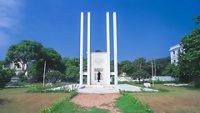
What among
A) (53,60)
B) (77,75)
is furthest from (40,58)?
(77,75)

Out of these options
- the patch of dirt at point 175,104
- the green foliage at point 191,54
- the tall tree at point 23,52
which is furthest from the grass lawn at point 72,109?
the tall tree at point 23,52

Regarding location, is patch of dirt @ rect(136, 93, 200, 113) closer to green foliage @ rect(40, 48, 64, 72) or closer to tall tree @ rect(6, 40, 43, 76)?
tall tree @ rect(6, 40, 43, 76)

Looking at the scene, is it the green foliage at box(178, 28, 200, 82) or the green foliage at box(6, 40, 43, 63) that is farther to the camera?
the green foliage at box(6, 40, 43, 63)

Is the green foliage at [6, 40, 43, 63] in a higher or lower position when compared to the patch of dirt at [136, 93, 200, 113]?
higher

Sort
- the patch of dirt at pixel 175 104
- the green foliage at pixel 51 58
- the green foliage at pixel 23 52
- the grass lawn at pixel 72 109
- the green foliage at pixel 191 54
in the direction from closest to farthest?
the grass lawn at pixel 72 109 → the patch of dirt at pixel 175 104 → the green foliage at pixel 191 54 → the green foliage at pixel 23 52 → the green foliage at pixel 51 58

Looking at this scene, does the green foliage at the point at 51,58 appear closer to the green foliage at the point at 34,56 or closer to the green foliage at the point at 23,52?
the green foliage at the point at 34,56

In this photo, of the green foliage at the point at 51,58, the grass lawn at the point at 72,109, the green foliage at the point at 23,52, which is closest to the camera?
the grass lawn at the point at 72,109

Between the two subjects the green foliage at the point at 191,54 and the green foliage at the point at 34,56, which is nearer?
the green foliage at the point at 191,54

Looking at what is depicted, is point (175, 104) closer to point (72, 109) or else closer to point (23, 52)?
point (72, 109)

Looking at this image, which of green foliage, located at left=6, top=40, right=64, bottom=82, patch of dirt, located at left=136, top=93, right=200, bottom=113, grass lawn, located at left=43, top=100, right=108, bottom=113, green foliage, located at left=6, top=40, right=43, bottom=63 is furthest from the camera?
green foliage, located at left=6, top=40, right=64, bottom=82

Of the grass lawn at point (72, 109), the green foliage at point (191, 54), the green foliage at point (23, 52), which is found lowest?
the grass lawn at point (72, 109)

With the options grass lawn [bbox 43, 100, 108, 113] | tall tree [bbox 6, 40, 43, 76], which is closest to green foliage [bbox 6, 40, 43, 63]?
tall tree [bbox 6, 40, 43, 76]

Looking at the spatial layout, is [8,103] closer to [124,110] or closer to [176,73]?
[124,110]

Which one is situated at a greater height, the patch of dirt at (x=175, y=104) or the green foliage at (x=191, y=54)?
the green foliage at (x=191, y=54)
